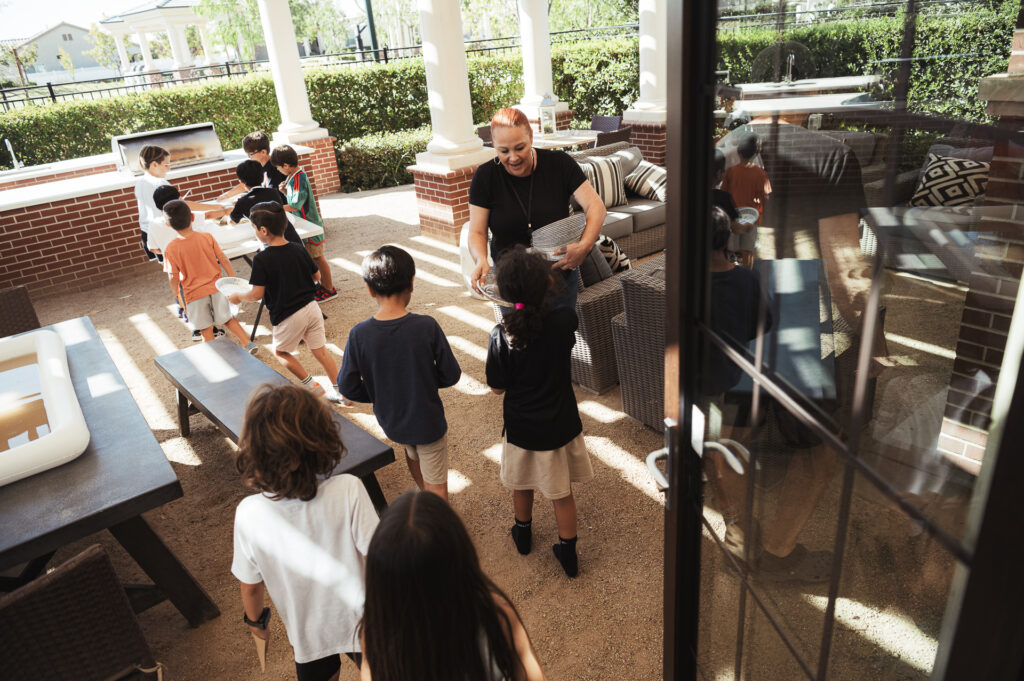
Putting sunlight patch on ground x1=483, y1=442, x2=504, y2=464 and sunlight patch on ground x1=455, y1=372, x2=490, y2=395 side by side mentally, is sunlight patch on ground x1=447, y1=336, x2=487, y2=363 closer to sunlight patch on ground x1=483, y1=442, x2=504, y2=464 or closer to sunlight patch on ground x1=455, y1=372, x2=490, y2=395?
sunlight patch on ground x1=455, y1=372, x2=490, y2=395

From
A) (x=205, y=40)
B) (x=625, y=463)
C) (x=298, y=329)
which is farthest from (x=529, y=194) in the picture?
(x=205, y=40)

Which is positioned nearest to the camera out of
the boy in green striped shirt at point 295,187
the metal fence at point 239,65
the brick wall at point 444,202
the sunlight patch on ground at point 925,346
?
the sunlight patch on ground at point 925,346

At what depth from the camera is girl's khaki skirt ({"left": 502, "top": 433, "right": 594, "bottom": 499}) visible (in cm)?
265

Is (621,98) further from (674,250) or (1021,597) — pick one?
(1021,597)

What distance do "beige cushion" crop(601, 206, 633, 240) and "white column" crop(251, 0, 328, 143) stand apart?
5.25m

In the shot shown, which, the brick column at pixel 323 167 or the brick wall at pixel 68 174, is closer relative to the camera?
the brick wall at pixel 68 174

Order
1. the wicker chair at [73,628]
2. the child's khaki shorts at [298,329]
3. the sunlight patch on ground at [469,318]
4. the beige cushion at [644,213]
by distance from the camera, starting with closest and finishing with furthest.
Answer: the wicker chair at [73,628]
the child's khaki shorts at [298,329]
the sunlight patch on ground at [469,318]
the beige cushion at [644,213]

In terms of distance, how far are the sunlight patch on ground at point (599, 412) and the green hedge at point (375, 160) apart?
7.94 m

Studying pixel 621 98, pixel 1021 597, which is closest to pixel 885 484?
pixel 1021 597

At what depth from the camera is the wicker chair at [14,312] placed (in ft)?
13.8

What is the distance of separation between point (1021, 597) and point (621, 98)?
13493 millimetres

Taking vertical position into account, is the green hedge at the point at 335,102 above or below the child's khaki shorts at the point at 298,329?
above

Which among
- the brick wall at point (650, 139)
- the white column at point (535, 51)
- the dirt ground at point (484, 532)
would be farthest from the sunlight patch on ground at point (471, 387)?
the white column at point (535, 51)

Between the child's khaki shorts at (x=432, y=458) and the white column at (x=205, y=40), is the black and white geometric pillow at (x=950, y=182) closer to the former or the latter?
the child's khaki shorts at (x=432, y=458)
